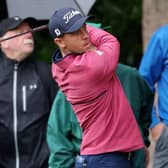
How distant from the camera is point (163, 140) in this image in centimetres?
597

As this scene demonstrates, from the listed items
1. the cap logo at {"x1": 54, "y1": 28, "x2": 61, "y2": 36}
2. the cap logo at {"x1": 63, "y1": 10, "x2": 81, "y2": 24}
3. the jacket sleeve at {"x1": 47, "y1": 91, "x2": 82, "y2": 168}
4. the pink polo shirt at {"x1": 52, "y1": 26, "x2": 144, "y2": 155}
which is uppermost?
the cap logo at {"x1": 63, "y1": 10, "x2": 81, "y2": 24}

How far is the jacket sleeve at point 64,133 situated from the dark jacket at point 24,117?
34.0 inches

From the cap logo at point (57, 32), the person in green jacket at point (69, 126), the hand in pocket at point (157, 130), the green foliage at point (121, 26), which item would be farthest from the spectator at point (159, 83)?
the green foliage at point (121, 26)

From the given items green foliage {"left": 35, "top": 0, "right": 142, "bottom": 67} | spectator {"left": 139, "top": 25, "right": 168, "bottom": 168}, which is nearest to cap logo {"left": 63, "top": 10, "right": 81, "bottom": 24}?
spectator {"left": 139, "top": 25, "right": 168, "bottom": 168}

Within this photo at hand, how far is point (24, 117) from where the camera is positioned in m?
6.55

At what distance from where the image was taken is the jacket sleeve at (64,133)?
567 centimetres

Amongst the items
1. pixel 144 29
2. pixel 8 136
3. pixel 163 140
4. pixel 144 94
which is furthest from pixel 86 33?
pixel 144 29

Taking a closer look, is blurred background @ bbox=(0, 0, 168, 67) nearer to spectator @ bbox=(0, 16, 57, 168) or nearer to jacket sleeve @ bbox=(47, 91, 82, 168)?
spectator @ bbox=(0, 16, 57, 168)

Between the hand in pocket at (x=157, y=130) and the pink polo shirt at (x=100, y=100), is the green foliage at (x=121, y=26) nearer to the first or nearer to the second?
the hand in pocket at (x=157, y=130)

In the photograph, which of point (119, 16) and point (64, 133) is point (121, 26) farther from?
point (64, 133)

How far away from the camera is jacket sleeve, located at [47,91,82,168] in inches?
223

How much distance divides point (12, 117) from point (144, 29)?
1879 millimetres

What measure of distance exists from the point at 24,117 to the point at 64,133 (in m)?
0.92

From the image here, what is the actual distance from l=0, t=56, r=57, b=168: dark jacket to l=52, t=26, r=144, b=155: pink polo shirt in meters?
1.16
